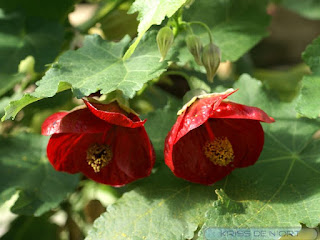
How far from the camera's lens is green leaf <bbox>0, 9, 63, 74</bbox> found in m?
0.98

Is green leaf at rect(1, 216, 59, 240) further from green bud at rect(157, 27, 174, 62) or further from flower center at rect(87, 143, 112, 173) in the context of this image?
green bud at rect(157, 27, 174, 62)

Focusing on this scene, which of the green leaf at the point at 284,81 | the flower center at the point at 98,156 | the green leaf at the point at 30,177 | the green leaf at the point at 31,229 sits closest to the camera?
the flower center at the point at 98,156

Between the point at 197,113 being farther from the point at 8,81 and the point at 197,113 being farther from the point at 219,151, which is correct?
the point at 8,81

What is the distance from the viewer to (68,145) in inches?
32.6

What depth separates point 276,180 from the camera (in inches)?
32.6

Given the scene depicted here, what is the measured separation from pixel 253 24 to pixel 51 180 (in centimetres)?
51

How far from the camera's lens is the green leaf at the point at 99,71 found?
2.34ft

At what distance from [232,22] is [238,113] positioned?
35cm

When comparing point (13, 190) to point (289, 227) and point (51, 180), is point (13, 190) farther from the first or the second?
point (289, 227)

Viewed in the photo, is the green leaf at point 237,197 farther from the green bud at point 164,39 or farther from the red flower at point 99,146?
the green bud at point 164,39

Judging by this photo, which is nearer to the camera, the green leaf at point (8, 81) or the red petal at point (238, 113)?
the red petal at point (238, 113)

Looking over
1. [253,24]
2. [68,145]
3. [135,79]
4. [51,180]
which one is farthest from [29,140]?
[253,24]

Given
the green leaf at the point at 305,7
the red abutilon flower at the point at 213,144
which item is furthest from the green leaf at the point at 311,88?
the green leaf at the point at 305,7

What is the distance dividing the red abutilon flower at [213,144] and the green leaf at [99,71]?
0.28ft
